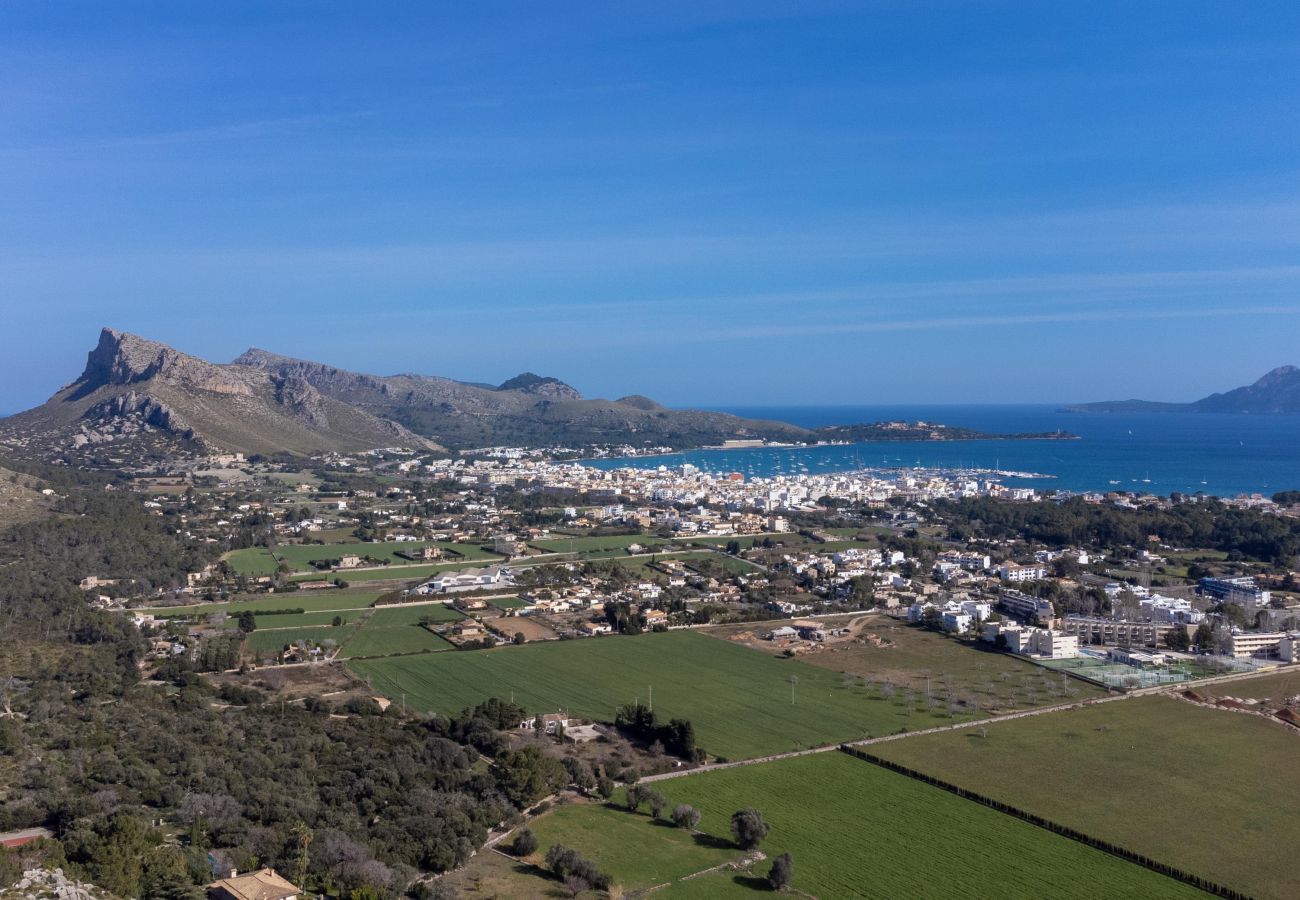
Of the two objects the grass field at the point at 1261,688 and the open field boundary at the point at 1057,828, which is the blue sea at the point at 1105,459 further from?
the open field boundary at the point at 1057,828

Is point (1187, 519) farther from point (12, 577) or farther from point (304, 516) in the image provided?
point (12, 577)

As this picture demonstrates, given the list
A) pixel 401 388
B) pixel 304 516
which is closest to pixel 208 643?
pixel 304 516

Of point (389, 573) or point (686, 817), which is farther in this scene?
point (389, 573)

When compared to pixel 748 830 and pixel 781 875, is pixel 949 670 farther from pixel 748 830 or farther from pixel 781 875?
pixel 781 875

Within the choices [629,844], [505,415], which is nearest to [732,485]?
[629,844]

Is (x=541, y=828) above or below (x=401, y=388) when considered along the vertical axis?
below

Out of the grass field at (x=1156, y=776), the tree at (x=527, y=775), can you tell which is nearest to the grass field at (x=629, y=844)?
the tree at (x=527, y=775)

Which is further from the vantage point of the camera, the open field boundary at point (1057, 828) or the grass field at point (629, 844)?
the grass field at point (629, 844)
